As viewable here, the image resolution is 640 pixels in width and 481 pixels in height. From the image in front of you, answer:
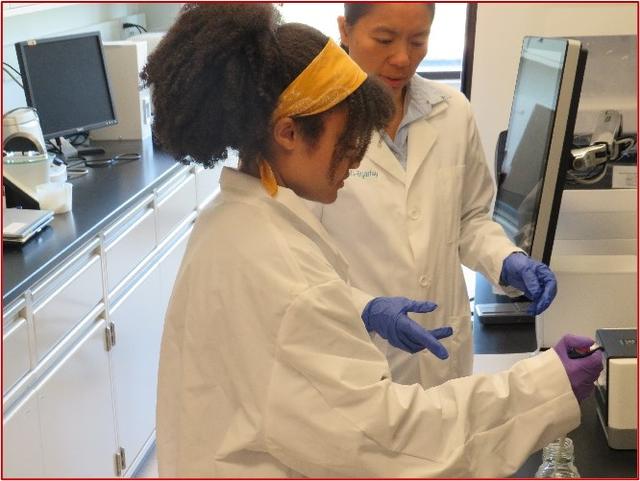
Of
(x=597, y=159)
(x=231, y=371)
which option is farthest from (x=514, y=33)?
(x=231, y=371)

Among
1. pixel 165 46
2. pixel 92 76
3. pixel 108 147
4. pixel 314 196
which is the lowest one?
pixel 108 147

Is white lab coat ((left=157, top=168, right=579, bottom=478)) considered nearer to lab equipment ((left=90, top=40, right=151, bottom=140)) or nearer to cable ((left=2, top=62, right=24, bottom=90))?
cable ((left=2, top=62, right=24, bottom=90))

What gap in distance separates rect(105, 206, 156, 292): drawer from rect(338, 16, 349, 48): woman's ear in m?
1.04

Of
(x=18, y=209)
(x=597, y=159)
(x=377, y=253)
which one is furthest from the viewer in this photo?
(x=18, y=209)

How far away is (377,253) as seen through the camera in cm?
168

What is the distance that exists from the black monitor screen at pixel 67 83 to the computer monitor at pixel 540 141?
5.56ft

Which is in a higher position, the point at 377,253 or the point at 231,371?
the point at 231,371

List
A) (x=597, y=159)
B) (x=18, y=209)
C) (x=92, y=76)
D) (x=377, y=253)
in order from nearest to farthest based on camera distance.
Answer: (x=377, y=253)
(x=597, y=159)
(x=18, y=209)
(x=92, y=76)

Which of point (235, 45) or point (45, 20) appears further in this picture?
point (45, 20)

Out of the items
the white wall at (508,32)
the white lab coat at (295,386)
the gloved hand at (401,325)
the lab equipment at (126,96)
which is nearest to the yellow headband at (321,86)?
the white lab coat at (295,386)

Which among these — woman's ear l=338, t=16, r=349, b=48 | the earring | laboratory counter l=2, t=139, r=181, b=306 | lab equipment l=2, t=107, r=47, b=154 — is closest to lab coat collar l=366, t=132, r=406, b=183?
woman's ear l=338, t=16, r=349, b=48

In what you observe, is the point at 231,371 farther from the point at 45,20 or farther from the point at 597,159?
the point at 45,20

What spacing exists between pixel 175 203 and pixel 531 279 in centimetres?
180

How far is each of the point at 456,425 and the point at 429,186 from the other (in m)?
0.74
